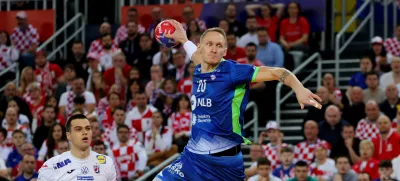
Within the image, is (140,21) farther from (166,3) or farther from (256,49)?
(256,49)

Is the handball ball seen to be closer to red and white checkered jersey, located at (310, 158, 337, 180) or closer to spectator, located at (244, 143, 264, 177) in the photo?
red and white checkered jersey, located at (310, 158, 337, 180)

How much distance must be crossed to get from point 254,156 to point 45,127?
459cm

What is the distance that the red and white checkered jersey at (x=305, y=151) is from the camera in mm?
19562

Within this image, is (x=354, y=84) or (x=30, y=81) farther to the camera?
(x=30, y=81)

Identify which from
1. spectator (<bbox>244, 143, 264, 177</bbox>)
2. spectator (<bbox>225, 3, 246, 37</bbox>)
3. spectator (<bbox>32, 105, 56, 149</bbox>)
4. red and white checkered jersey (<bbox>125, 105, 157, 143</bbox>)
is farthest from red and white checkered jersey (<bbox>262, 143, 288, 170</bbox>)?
spectator (<bbox>32, 105, 56, 149</bbox>)

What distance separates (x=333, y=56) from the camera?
919 inches

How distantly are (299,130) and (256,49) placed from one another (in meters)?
1.72

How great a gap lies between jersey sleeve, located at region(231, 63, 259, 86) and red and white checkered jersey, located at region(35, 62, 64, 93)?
12.7 metres

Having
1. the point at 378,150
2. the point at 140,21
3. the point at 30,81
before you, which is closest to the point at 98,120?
the point at 30,81

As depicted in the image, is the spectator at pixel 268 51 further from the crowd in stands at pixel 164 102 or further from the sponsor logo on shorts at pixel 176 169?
the sponsor logo on shorts at pixel 176 169

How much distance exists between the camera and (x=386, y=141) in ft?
62.1

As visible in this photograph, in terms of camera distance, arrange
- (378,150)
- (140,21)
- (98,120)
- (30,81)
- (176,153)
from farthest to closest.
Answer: (140,21) < (30,81) < (98,120) < (176,153) < (378,150)

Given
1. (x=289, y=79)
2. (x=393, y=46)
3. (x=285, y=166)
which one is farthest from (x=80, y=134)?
(x=393, y=46)

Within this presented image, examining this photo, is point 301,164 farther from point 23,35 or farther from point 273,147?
point 23,35
